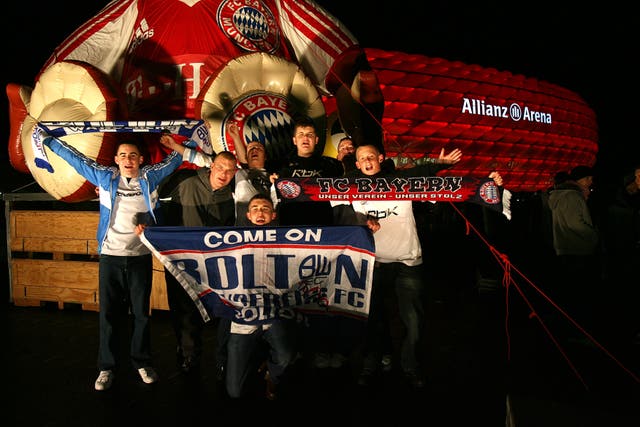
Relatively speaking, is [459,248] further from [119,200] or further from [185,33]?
[119,200]

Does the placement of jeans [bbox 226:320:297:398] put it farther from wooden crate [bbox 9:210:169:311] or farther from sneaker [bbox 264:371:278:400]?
wooden crate [bbox 9:210:169:311]

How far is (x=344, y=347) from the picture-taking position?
342 cm

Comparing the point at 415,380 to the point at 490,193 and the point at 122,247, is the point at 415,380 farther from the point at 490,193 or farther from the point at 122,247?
the point at 122,247

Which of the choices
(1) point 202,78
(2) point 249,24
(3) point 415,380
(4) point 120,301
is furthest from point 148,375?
(2) point 249,24

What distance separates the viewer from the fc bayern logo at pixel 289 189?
333cm

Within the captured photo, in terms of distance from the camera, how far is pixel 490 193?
3229mm

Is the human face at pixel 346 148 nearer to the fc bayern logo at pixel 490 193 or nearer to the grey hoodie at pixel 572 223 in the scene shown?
the fc bayern logo at pixel 490 193

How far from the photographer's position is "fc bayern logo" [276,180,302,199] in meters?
3.33

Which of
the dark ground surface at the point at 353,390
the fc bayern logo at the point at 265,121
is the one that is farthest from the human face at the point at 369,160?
the fc bayern logo at the point at 265,121

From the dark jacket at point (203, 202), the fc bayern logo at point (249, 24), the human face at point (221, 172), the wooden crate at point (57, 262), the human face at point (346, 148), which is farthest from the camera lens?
the fc bayern logo at point (249, 24)

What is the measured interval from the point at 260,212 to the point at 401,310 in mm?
1243

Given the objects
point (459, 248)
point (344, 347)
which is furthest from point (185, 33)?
point (459, 248)

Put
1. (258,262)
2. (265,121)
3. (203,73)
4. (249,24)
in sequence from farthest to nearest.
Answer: (249,24)
(203,73)
(265,121)
(258,262)

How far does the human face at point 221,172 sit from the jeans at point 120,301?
744mm
